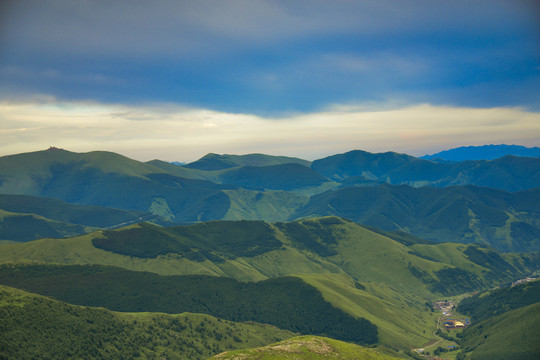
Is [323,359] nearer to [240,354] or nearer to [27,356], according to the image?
[240,354]

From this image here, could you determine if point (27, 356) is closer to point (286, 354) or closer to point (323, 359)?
point (286, 354)

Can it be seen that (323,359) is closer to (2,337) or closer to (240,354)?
(240,354)

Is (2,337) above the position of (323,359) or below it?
above

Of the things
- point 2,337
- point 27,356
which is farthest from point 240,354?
point 2,337

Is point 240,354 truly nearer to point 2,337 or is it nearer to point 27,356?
point 27,356

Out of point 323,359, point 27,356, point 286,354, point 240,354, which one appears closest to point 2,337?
point 27,356

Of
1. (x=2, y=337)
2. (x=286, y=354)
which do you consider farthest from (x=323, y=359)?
(x=2, y=337)

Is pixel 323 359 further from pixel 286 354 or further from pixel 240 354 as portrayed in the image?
pixel 240 354
